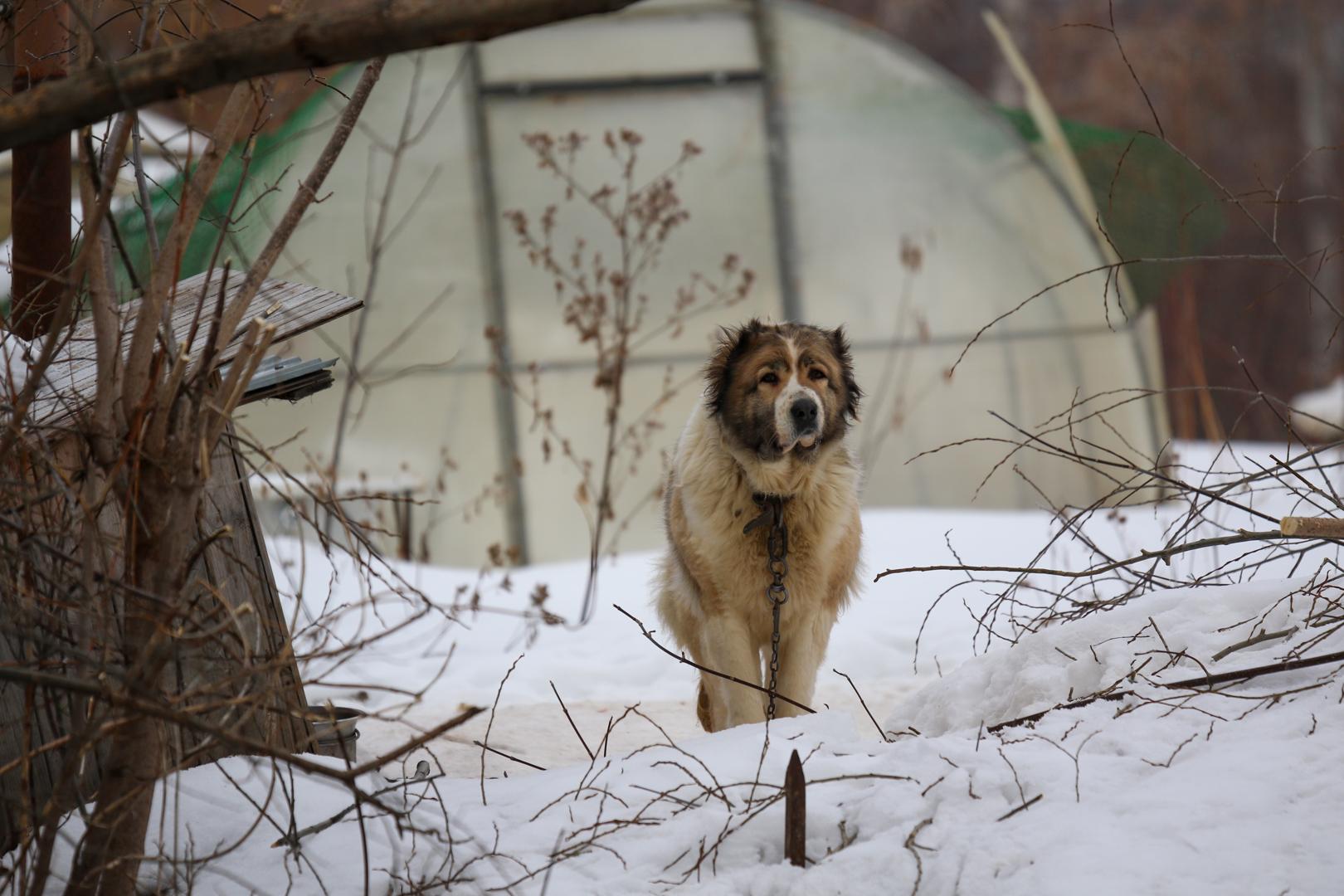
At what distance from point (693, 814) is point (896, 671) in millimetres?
3795

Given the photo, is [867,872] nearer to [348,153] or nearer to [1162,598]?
[1162,598]

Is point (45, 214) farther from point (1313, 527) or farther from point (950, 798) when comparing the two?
point (1313, 527)

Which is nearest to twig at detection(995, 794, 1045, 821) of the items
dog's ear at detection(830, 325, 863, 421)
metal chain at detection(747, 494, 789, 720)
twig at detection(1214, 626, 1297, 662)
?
twig at detection(1214, 626, 1297, 662)

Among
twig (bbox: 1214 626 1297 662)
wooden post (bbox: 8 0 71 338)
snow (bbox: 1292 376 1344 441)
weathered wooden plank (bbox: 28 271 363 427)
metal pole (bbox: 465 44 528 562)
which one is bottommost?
twig (bbox: 1214 626 1297 662)

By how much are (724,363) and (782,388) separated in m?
0.33

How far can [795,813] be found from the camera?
263cm

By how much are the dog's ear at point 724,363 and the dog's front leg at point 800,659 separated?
2.89 ft

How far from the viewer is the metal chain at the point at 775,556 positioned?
4543 mm

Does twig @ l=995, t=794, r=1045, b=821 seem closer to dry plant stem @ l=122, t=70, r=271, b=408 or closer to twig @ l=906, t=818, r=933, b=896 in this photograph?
twig @ l=906, t=818, r=933, b=896

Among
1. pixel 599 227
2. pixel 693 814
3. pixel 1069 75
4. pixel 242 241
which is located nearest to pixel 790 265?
pixel 599 227

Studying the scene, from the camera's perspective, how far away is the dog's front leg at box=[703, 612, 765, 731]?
4.50m

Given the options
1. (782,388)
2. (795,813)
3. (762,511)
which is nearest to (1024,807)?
(795,813)

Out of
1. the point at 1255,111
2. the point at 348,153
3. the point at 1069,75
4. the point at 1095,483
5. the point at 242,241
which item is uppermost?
the point at 1069,75

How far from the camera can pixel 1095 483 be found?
9.94m
